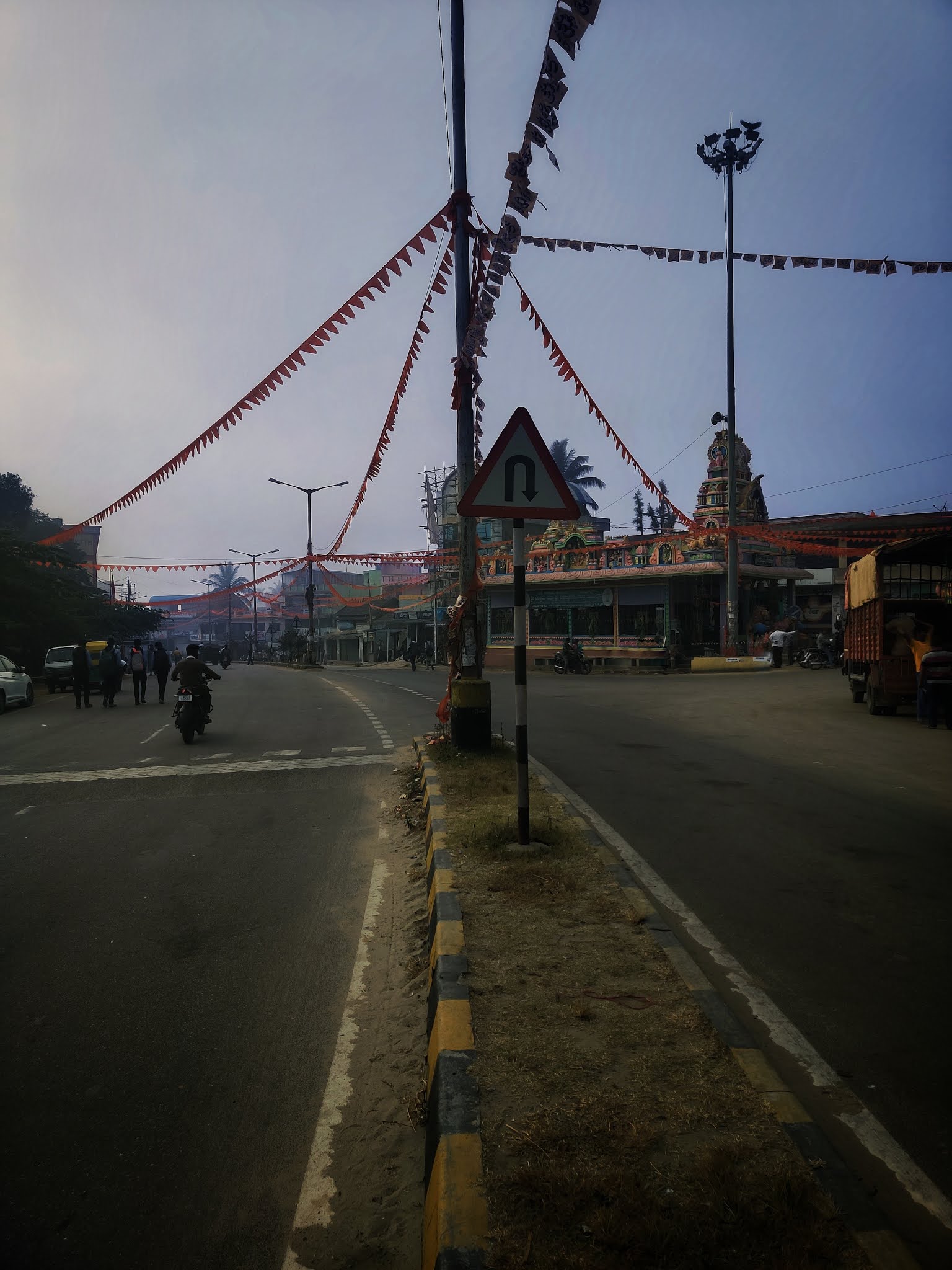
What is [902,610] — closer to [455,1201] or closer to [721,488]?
[455,1201]

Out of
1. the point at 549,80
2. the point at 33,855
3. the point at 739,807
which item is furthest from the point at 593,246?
the point at 33,855

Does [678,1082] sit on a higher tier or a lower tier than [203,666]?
lower

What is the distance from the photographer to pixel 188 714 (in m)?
13.5

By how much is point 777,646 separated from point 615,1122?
29.8 metres

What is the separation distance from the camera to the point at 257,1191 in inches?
110

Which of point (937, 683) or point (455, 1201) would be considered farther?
point (937, 683)

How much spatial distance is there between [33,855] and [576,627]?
3191 centimetres

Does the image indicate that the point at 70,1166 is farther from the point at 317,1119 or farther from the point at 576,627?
the point at 576,627

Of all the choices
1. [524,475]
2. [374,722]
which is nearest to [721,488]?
[374,722]

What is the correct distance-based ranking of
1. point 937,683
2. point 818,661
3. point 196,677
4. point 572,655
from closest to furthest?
point 937,683, point 196,677, point 818,661, point 572,655

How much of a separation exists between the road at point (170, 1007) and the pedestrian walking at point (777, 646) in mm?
24382

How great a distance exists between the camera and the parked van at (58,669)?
93.4 feet

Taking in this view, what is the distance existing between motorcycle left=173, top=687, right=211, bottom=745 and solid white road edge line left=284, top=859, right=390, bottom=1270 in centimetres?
939

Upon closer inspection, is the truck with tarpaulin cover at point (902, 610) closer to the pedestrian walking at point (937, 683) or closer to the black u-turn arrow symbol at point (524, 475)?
the pedestrian walking at point (937, 683)
